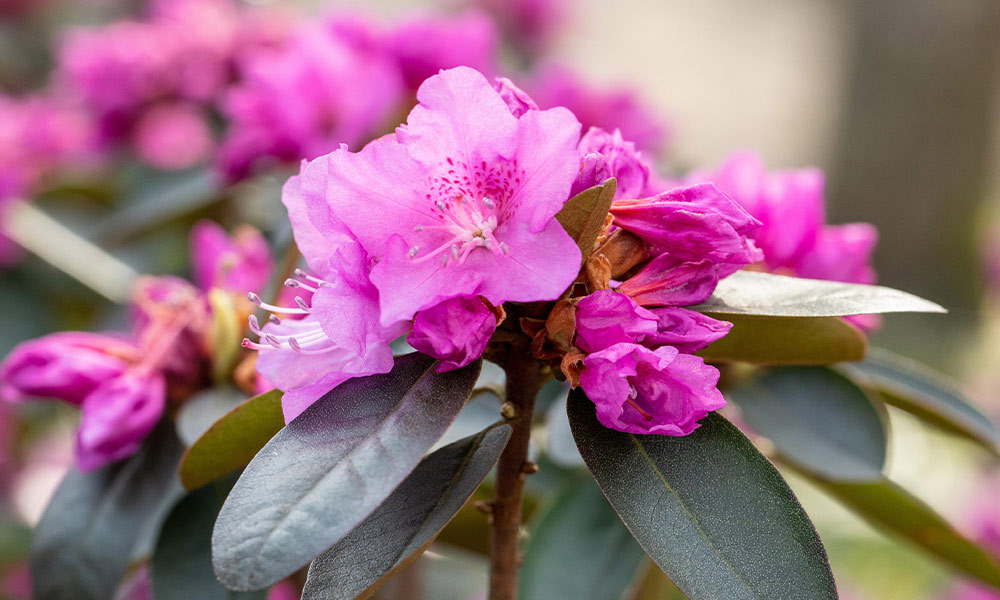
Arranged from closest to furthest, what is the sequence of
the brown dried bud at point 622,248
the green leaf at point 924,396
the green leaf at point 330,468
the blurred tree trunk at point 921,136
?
the green leaf at point 330,468 < the brown dried bud at point 622,248 < the green leaf at point 924,396 < the blurred tree trunk at point 921,136

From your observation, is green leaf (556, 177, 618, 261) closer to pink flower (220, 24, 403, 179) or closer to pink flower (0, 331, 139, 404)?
pink flower (0, 331, 139, 404)

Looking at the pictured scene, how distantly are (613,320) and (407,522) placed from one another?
166 mm

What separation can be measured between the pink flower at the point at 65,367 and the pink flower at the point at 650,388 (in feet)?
1.45

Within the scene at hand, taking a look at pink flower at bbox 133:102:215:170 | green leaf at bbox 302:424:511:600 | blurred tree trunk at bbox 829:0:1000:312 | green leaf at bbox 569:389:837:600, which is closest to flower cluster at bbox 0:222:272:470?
green leaf at bbox 302:424:511:600

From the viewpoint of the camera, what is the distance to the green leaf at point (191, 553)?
0.70 m

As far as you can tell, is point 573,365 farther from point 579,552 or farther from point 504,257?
A: point 579,552

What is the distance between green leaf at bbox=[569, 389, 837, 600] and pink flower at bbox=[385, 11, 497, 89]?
759mm

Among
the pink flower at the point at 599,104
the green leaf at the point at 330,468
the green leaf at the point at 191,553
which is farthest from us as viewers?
the pink flower at the point at 599,104

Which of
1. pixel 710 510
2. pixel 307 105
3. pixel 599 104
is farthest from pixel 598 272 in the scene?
pixel 599 104

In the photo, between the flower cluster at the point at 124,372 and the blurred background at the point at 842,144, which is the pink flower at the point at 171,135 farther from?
the flower cluster at the point at 124,372

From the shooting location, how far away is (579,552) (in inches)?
31.0

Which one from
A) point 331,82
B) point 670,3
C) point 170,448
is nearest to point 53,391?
point 170,448

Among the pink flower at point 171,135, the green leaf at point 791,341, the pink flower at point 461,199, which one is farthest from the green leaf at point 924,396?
the pink flower at point 171,135

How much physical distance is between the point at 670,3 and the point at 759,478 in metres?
6.87
